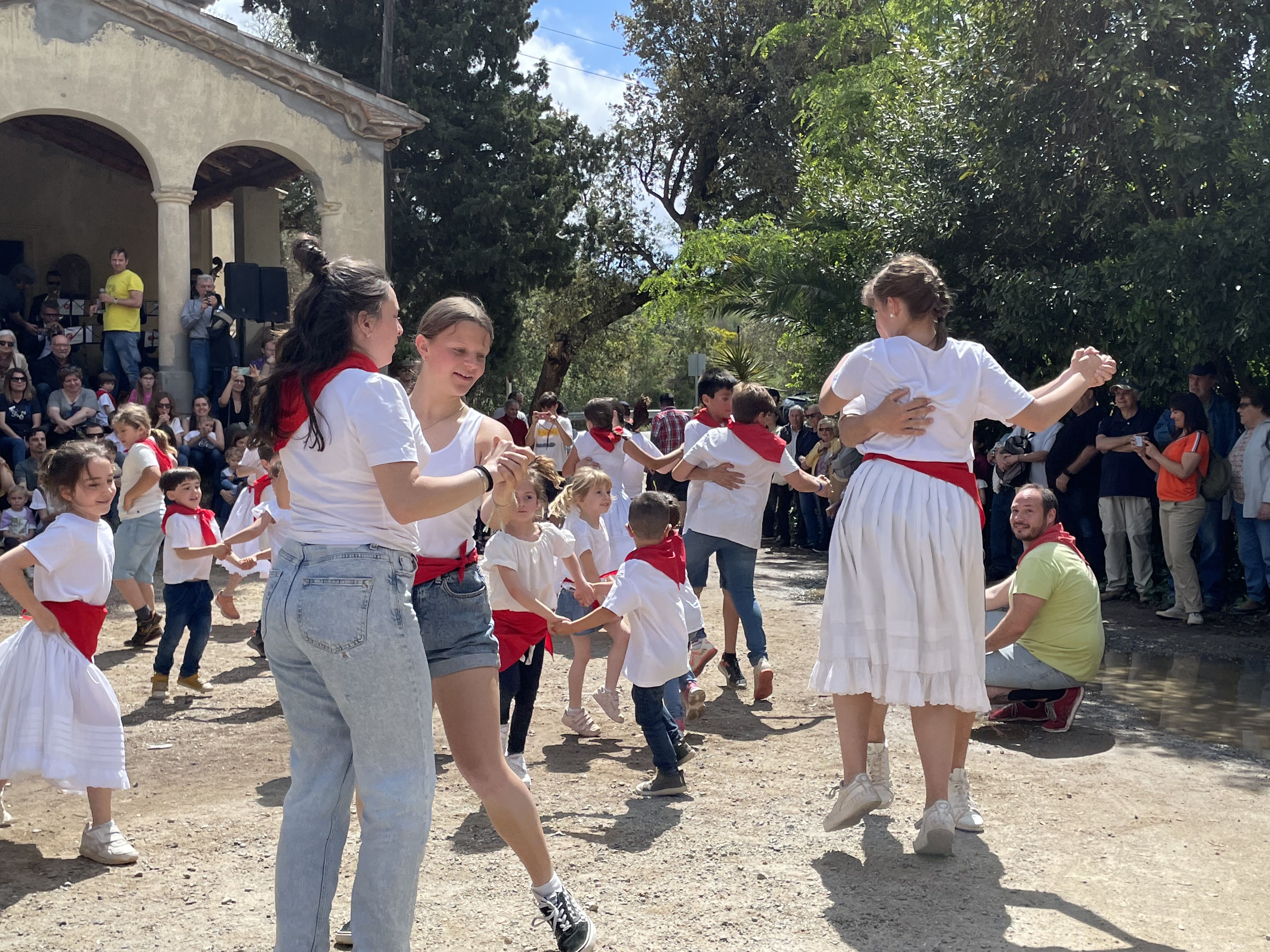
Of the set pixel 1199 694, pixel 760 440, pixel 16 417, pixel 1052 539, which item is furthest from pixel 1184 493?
pixel 16 417

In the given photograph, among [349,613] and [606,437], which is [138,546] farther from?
[349,613]

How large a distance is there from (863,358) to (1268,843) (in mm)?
2413

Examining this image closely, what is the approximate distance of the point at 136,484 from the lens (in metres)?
8.91

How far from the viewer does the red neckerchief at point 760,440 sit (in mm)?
7387

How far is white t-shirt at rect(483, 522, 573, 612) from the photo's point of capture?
5188mm

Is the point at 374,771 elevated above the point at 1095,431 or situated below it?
below

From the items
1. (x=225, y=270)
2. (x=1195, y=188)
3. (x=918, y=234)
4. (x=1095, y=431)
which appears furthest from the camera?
(x=225, y=270)

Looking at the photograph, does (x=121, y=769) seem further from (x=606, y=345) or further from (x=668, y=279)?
(x=606, y=345)

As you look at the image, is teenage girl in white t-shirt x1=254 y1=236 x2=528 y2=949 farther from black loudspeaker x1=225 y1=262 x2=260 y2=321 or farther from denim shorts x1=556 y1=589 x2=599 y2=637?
black loudspeaker x1=225 y1=262 x2=260 y2=321

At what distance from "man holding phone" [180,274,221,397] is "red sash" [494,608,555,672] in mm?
12569

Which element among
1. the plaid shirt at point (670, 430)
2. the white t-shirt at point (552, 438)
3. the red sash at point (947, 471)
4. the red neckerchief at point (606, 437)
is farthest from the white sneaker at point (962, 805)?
the plaid shirt at point (670, 430)

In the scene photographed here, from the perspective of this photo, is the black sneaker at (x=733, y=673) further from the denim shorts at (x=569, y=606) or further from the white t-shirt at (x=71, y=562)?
the white t-shirt at (x=71, y=562)

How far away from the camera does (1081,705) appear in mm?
7250

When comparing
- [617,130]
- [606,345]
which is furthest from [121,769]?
[606,345]
